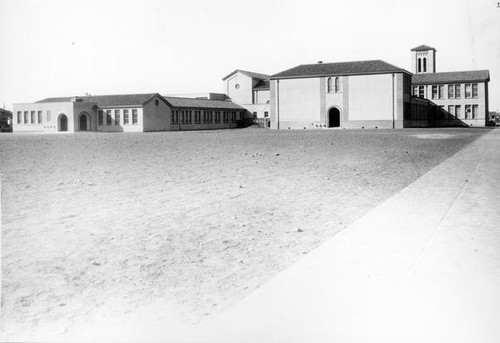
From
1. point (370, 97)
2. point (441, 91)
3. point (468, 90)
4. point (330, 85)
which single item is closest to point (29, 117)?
point (330, 85)

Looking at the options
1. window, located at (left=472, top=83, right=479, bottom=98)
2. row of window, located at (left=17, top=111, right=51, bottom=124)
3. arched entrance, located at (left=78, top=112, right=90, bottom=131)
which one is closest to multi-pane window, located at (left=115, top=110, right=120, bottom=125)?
arched entrance, located at (left=78, top=112, right=90, bottom=131)

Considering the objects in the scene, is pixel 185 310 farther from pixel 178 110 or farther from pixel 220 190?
pixel 178 110

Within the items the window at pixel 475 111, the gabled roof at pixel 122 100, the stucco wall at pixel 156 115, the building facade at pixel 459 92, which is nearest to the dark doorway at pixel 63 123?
the gabled roof at pixel 122 100

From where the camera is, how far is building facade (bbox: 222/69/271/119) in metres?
71.4

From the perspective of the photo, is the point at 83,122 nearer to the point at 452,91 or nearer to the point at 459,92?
the point at 452,91

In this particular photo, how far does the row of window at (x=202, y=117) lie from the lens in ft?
187

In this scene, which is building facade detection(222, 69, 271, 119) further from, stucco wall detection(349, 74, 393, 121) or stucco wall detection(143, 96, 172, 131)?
stucco wall detection(143, 96, 172, 131)

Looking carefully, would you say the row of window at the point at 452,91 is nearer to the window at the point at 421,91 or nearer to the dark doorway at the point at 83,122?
the window at the point at 421,91

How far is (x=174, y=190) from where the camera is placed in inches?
377

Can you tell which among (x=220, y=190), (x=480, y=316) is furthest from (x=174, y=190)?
(x=480, y=316)

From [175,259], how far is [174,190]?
177 inches

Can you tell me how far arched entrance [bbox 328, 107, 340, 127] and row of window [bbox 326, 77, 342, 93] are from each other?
192 cm

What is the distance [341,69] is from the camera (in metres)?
54.7

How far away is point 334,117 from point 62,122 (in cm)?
2806
